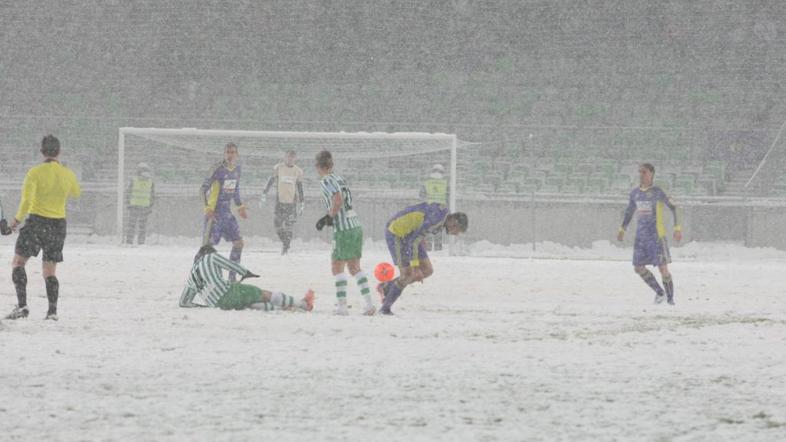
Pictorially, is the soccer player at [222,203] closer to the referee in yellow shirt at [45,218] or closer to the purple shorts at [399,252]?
the purple shorts at [399,252]

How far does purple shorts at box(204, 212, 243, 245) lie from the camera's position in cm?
1312

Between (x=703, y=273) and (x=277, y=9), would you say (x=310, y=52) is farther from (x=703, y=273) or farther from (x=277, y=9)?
(x=703, y=273)

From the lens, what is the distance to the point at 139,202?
23031 mm

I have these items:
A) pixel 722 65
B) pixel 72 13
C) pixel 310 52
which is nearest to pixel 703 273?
pixel 722 65

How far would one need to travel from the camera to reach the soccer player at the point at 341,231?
10250 millimetres

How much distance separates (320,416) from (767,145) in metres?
24.9

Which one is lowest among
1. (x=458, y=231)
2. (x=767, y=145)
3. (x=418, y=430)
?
(x=418, y=430)

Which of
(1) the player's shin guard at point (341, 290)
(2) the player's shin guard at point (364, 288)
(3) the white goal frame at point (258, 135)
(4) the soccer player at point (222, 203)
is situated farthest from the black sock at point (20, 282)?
(3) the white goal frame at point (258, 135)

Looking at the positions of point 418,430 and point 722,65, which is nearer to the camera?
point 418,430

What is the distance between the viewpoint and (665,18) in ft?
115

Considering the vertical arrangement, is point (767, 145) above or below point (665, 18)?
below

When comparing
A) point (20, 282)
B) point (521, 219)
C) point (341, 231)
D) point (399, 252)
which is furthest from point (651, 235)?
point (521, 219)

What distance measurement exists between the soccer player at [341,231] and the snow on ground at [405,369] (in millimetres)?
312

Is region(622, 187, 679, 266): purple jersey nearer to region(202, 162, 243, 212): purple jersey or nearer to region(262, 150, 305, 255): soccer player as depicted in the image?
region(202, 162, 243, 212): purple jersey
